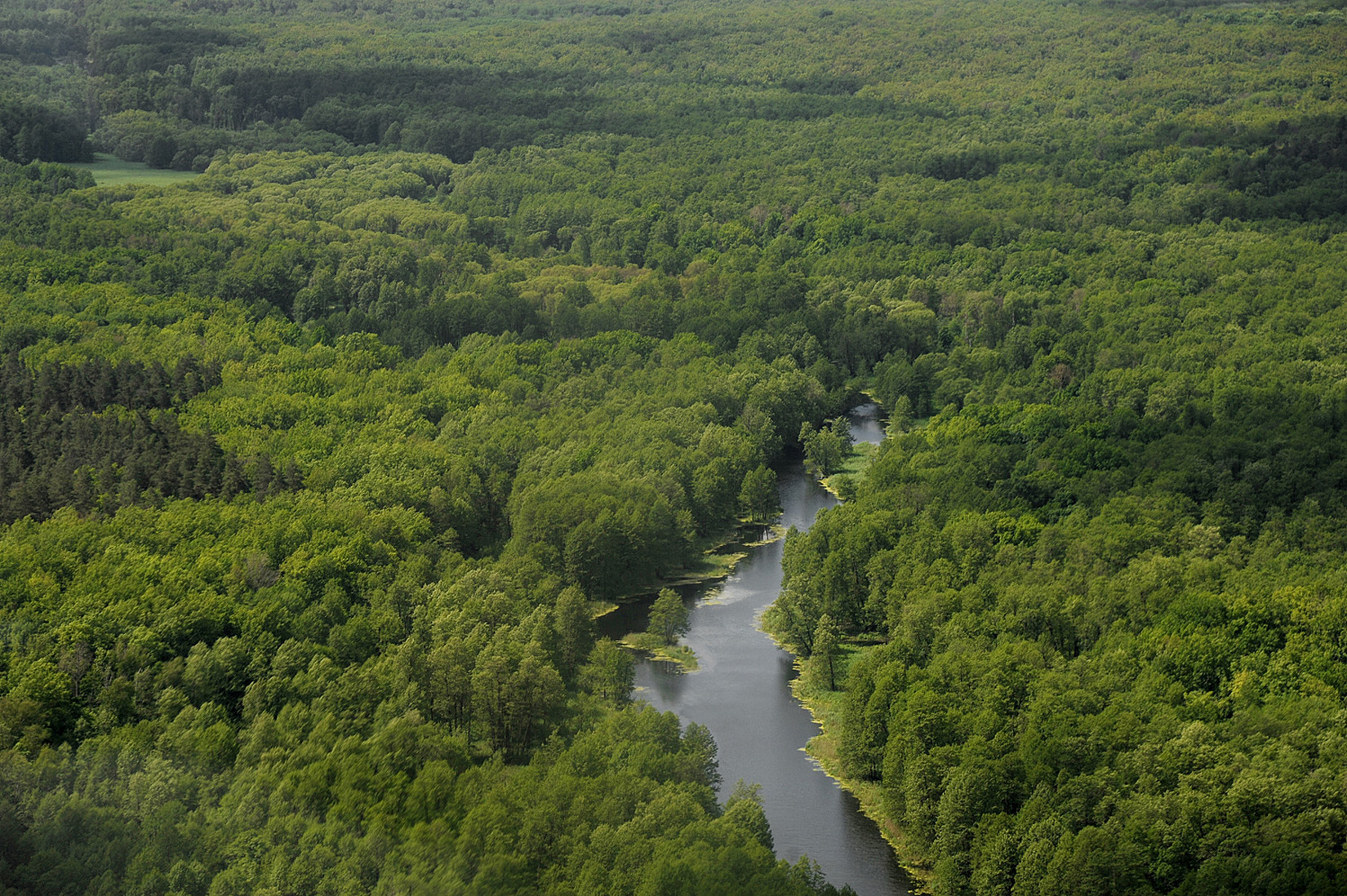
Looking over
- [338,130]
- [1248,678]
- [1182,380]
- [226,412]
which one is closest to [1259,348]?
[1182,380]

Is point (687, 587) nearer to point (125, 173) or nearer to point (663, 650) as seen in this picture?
point (663, 650)

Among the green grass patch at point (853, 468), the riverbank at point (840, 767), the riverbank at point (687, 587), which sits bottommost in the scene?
the green grass patch at point (853, 468)

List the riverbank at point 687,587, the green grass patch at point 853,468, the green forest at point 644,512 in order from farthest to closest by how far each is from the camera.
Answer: the green grass patch at point 853,468, the riverbank at point 687,587, the green forest at point 644,512

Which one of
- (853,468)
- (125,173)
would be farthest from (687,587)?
(125,173)

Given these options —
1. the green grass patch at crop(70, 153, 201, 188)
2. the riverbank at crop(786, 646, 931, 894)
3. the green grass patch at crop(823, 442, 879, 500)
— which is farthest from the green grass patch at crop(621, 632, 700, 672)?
the green grass patch at crop(70, 153, 201, 188)

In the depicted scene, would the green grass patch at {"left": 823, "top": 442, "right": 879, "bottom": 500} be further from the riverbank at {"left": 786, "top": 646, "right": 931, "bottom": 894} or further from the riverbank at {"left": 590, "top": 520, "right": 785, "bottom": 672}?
the riverbank at {"left": 786, "top": 646, "right": 931, "bottom": 894}

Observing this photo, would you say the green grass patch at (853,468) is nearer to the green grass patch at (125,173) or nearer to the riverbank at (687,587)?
the riverbank at (687,587)

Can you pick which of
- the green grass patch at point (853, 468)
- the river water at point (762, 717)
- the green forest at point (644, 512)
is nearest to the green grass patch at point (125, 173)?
the green forest at point (644, 512)
